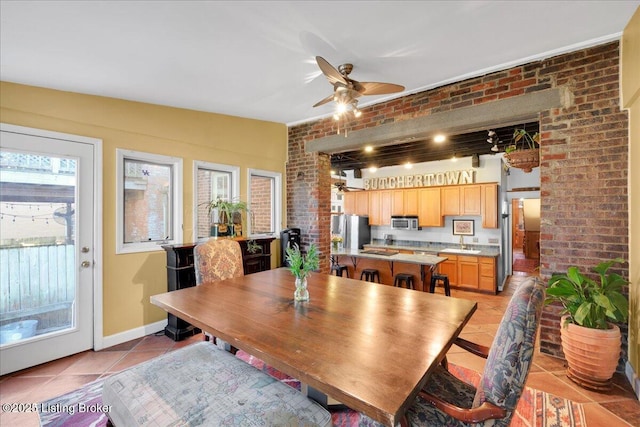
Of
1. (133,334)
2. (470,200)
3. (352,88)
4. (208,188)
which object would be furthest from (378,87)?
(470,200)

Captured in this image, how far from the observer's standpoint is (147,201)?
334cm

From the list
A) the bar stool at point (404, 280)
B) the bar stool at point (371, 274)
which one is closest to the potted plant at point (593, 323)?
the bar stool at point (404, 280)

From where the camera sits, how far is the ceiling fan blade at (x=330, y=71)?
2.00 m

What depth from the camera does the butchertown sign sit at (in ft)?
19.7

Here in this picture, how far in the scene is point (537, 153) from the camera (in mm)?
2865

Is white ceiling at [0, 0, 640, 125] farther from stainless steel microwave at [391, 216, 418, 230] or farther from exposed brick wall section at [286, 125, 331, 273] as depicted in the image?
stainless steel microwave at [391, 216, 418, 230]

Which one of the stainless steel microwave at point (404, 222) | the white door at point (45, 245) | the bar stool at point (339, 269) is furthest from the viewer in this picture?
the stainless steel microwave at point (404, 222)

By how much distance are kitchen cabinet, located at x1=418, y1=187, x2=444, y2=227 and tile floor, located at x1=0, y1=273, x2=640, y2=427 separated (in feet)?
10.6

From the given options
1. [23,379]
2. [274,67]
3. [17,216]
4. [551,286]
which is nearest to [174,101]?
[274,67]

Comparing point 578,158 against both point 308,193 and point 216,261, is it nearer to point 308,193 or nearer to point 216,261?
point 308,193

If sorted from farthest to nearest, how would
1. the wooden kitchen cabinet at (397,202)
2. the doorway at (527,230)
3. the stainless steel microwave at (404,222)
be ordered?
the doorway at (527,230) < the wooden kitchen cabinet at (397,202) < the stainless steel microwave at (404,222)

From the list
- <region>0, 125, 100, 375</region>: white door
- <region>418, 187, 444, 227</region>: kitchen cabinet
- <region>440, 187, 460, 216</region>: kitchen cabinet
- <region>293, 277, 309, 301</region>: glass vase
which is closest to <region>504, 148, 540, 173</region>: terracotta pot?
<region>293, 277, 309, 301</region>: glass vase

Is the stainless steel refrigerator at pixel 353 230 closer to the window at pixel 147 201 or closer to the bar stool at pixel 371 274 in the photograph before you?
the bar stool at pixel 371 274

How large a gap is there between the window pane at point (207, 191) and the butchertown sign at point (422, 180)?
14.0 feet
